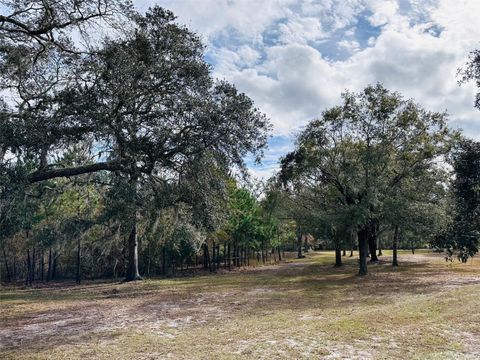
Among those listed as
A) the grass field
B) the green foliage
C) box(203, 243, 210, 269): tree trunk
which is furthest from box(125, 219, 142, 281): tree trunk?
the green foliage

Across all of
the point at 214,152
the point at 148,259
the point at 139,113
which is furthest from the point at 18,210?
the point at 148,259

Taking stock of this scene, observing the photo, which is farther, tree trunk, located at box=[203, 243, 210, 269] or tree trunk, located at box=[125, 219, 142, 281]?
tree trunk, located at box=[203, 243, 210, 269]

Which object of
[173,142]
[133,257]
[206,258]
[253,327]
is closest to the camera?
[253,327]

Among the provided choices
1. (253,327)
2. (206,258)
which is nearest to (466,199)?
(253,327)

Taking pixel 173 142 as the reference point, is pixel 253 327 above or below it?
below

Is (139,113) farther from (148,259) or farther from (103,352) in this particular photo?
(148,259)

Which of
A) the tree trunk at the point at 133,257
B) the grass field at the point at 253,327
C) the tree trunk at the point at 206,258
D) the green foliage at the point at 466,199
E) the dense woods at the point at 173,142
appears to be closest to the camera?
the grass field at the point at 253,327

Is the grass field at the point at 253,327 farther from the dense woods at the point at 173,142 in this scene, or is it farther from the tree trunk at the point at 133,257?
the tree trunk at the point at 133,257

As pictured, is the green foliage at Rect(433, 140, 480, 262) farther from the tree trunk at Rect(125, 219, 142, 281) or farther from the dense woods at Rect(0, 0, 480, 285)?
the tree trunk at Rect(125, 219, 142, 281)

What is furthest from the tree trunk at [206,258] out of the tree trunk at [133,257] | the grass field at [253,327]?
the grass field at [253,327]

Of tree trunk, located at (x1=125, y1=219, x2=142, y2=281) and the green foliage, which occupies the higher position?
the green foliage

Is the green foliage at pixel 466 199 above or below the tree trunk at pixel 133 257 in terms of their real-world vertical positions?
above

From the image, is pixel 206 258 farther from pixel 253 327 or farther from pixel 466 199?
pixel 253 327

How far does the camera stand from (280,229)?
42.0 meters
